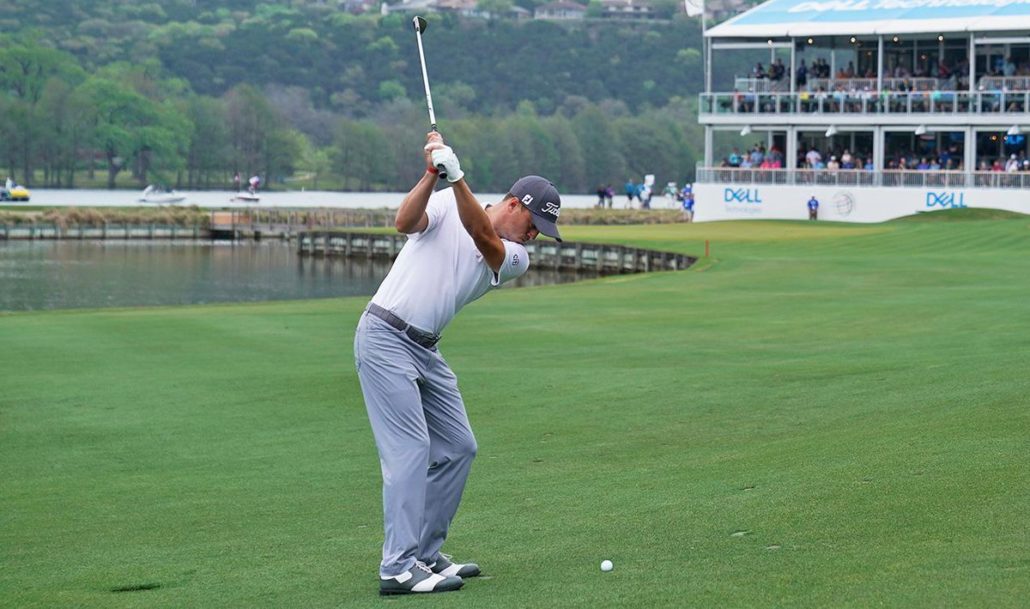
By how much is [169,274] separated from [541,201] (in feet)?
179

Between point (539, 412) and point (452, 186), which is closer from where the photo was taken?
point (452, 186)

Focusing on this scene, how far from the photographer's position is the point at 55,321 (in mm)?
27562

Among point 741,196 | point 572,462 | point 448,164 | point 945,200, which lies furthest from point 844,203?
point 448,164

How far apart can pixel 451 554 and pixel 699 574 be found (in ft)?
5.93

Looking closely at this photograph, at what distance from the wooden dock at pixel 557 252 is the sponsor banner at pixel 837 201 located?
9.22 m

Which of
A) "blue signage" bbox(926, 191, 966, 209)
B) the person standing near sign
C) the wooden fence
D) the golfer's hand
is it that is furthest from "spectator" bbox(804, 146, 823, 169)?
the golfer's hand

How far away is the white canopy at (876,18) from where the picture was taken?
2734 inches

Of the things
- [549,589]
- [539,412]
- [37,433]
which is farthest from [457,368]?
[549,589]

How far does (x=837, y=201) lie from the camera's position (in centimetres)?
6925

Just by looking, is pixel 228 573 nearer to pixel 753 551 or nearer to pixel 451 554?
pixel 451 554

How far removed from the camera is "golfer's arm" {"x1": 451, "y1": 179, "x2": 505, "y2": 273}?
26.9 ft

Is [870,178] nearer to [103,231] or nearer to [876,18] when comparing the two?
[876,18]

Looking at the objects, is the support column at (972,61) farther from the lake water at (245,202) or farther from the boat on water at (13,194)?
the boat on water at (13,194)

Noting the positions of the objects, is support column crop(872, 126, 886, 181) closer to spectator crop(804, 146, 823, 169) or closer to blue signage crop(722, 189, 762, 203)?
spectator crop(804, 146, 823, 169)
